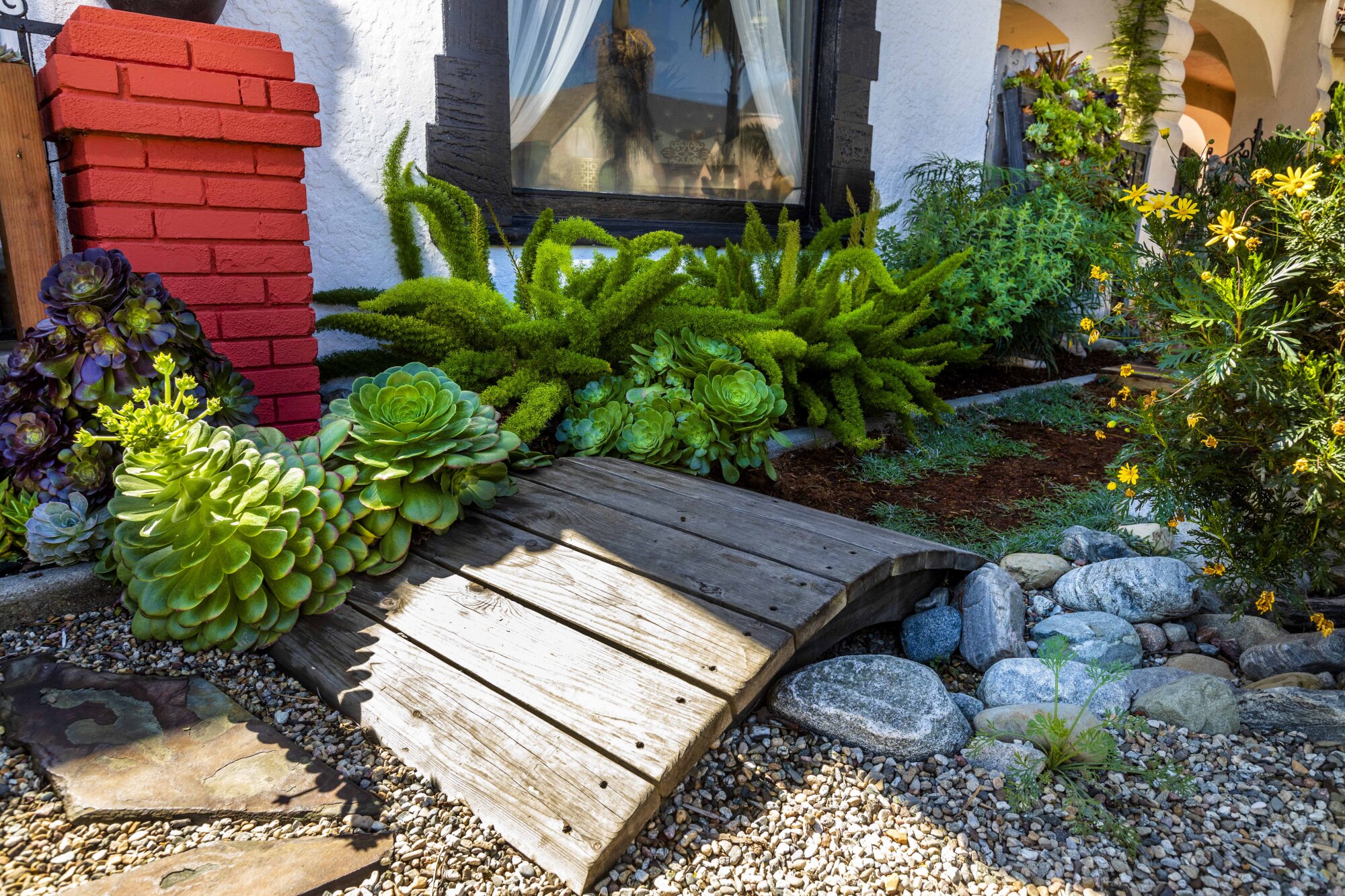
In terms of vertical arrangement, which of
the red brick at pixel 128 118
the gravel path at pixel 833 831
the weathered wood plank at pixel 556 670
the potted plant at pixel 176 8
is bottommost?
the gravel path at pixel 833 831

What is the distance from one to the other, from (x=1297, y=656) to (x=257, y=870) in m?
1.93

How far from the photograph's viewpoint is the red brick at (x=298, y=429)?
2.39 m

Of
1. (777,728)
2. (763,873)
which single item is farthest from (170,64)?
(763,873)

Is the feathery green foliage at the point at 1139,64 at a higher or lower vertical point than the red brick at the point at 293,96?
higher

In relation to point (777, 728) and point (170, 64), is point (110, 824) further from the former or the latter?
point (170, 64)

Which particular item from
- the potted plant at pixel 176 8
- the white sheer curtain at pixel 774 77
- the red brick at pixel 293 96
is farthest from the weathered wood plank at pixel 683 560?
the white sheer curtain at pixel 774 77

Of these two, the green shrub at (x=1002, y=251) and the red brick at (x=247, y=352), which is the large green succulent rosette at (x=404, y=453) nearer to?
the red brick at (x=247, y=352)

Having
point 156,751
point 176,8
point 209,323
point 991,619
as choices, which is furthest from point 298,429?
point 991,619

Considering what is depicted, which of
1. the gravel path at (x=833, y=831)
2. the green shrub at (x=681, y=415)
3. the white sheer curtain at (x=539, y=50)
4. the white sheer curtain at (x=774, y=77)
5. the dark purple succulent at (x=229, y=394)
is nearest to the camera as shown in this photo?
the gravel path at (x=833, y=831)

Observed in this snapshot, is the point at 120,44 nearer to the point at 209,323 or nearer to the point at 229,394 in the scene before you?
the point at 209,323

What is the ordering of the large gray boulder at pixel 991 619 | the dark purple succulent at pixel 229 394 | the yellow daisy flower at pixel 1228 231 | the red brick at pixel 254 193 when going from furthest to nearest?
1. the red brick at pixel 254 193
2. the dark purple succulent at pixel 229 394
3. the large gray boulder at pixel 991 619
4. the yellow daisy flower at pixel 1228 231

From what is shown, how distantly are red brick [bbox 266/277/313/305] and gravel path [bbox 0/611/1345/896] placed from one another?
3.78 ft

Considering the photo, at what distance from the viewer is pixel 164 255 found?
2072 millimetres

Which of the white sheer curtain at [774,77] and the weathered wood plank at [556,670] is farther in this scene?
the white sheer curtain at [774,77]
